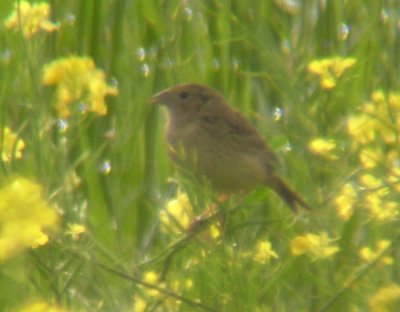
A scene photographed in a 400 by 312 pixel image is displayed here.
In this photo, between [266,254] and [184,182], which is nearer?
[266,254]

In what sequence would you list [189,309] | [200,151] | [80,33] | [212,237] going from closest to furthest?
[189,309], [212,237], [200,151], [80,33]

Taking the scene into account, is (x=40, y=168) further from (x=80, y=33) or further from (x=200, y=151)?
(x=80, y=33)

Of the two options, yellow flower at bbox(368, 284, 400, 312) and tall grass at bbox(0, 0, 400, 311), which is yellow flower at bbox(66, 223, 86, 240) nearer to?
tall grass at bbox(0, 0, 400, 311)

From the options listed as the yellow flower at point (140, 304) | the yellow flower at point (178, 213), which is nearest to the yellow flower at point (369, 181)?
the yellow flower at point (178, 213)

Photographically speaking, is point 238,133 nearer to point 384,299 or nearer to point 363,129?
point 363,129

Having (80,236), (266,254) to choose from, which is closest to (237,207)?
(266,254)

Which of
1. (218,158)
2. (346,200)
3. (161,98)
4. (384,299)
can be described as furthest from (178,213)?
(161,98)

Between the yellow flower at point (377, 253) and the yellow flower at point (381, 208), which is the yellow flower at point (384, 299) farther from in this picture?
the yellow flower at point (381, 208)
